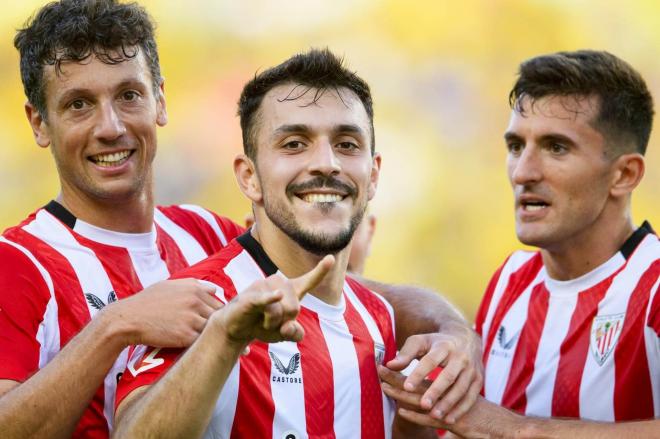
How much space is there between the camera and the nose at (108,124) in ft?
11.0

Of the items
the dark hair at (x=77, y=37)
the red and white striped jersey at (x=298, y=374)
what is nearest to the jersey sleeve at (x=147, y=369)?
the red and white striped jersey at (x=298, y=374)

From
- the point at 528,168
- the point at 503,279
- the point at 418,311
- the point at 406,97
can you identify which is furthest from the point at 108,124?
the point at 406,97

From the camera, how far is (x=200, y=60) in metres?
11.4

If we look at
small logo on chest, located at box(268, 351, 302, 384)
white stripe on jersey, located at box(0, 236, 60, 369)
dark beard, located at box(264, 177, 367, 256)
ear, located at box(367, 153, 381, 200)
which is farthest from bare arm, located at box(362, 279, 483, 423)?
white stripe on jersey, located at box(0, 236, 60, 369)

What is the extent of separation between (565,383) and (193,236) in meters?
1.66

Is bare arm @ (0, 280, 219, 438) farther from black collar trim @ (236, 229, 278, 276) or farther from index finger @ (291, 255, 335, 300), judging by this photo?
index finger @ (291, 255, 335, 300)

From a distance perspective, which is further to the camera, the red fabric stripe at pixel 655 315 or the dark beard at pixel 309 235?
the red fabric stripe at pixel 655 315

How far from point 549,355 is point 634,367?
45 cm

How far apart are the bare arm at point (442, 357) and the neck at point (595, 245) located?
2.46 feet

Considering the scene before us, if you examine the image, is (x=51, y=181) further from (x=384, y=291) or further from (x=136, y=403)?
(x=136, y=403)

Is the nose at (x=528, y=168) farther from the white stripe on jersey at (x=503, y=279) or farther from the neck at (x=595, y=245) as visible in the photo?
the white stripe on jersey at (x=503, y=279)

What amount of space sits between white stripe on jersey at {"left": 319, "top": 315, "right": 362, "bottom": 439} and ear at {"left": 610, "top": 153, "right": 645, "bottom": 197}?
64.0 inches

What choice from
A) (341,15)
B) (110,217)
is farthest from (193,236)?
(341,15)

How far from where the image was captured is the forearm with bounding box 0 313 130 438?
276cm
